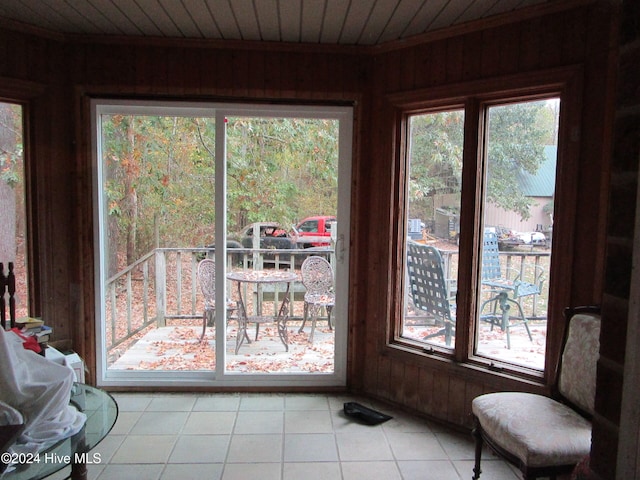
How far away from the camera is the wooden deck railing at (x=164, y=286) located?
333 cm

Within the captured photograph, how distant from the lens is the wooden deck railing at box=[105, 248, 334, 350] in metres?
3.33

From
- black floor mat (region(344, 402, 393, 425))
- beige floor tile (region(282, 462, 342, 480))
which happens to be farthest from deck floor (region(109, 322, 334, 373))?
beige floor tile (region(282, 462, 342, 480))

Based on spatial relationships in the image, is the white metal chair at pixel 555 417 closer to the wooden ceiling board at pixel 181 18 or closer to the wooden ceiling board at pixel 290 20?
the wooden ceiling board at pixel 290 20

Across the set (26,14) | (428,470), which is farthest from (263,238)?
(26,14)

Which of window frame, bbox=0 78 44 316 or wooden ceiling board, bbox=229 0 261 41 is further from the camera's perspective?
window frame, bbox=0 78 44 316

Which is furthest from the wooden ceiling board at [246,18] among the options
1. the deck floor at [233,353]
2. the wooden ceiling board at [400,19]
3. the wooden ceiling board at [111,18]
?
the deck floor at [233,353]

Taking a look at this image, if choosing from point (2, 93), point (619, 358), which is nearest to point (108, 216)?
point (2, 93)

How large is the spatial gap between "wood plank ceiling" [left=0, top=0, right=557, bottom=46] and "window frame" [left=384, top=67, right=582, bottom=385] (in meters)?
0.40

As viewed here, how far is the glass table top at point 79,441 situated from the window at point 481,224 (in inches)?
74.4

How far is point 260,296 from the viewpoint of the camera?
3.44 metres

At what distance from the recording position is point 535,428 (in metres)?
1.85

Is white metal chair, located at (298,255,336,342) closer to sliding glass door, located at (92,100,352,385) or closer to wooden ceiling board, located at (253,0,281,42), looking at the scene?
sliding glass door, located at (92,100,352,385)

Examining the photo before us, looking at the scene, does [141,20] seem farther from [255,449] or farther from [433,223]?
[255,449]

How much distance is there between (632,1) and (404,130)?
2.32 m
